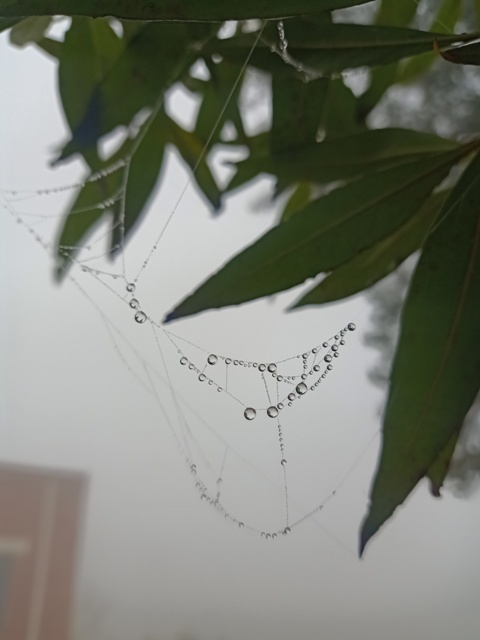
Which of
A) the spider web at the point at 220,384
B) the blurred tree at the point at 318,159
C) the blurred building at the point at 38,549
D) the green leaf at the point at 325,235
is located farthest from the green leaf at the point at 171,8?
the blurred building at the point at 38,549

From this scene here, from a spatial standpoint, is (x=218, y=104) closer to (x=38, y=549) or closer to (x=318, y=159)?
(x=318, y=159)

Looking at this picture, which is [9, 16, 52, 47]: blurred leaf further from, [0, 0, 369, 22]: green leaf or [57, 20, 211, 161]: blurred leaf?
[0, 0, 369, 22]: green leaf

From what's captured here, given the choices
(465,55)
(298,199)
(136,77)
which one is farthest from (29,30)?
(465,55)

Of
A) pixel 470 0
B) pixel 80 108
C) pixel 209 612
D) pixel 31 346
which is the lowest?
pixel 209 612

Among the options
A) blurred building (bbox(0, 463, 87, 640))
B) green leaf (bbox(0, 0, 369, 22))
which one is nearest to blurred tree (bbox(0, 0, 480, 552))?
green leaf (bbox(0, 0, 369, 22))

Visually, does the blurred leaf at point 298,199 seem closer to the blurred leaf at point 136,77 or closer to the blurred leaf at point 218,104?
the blurred leaf at point 218,104

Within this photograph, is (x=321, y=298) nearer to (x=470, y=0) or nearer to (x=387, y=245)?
(x=387, y=245)

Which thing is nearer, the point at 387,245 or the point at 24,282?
the point at 387,245

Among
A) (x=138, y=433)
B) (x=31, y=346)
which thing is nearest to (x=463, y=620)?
(x=138, y=433)
